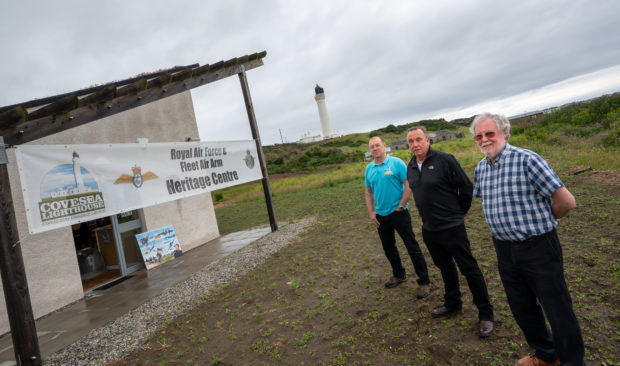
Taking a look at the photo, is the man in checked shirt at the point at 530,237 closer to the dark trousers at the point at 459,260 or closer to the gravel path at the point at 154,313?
the dark trousers at the point at 459,260

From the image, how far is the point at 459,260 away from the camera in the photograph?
2.79m

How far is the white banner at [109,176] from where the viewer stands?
3982 mm

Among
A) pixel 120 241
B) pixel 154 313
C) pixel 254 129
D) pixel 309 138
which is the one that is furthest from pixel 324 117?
pixel 154 313

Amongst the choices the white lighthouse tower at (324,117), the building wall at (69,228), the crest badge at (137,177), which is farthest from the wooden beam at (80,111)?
the white lighthouse tower at (324,117)

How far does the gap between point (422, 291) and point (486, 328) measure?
954 millimetres

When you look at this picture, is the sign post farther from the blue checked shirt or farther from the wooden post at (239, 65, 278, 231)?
the wooden post at (239, 65, 278, 231)

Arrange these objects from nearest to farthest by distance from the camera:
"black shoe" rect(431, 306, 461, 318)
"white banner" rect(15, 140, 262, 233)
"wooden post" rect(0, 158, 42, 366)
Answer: "black shoe" rect(431, 306, 461, 318) < "wooden post" rect(0, 158, 42, 366) < "white banner" rect(15, 140, 262, 233)

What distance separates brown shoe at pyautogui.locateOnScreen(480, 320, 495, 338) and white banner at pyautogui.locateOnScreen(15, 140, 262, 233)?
495cm

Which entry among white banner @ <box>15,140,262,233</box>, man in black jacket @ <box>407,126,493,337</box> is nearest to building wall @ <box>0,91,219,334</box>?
white banner @ <box>15,140,262,233</box>

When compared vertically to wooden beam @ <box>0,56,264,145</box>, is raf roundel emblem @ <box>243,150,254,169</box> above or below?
below

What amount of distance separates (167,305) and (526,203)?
4.83 metres

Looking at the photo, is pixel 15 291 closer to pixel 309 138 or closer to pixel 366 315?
pixel 366 315

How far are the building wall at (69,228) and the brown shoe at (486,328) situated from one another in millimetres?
4458

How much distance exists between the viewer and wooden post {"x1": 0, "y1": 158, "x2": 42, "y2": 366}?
10.8 feet
